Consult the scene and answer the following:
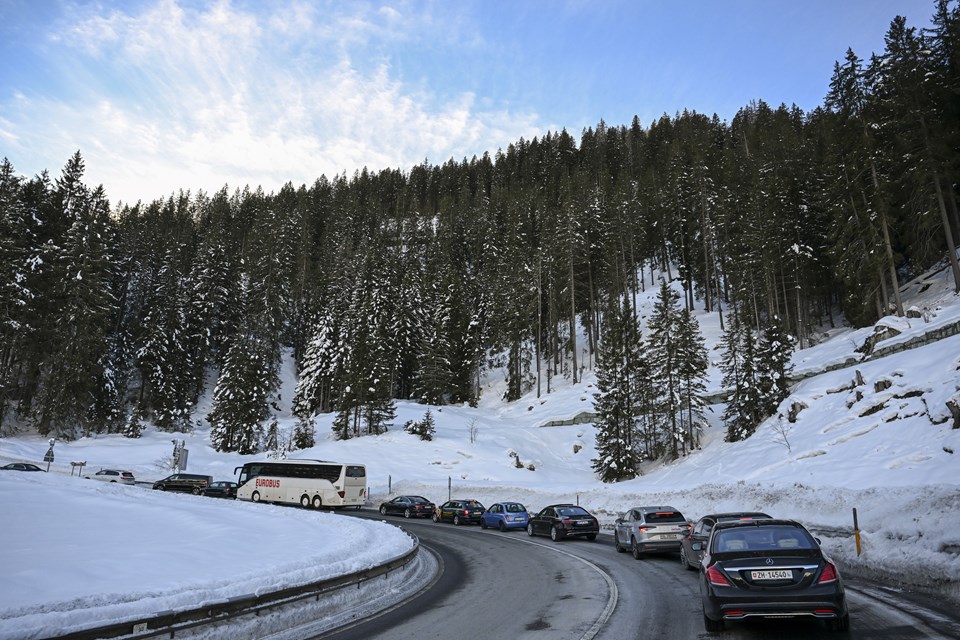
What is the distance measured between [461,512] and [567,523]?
33.5ft

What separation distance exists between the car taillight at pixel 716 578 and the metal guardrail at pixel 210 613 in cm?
640

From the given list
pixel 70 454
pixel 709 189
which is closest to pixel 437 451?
pixel 70 454

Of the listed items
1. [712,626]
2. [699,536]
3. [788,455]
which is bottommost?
[712,626]

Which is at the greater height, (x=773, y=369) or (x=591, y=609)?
(x=773, y=369)

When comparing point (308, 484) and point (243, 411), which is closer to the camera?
point (308, 484)

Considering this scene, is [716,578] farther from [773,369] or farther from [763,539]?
[773,369]

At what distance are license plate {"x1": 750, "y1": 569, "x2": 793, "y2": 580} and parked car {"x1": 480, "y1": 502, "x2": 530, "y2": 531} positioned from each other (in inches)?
798

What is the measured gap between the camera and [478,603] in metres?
10.6

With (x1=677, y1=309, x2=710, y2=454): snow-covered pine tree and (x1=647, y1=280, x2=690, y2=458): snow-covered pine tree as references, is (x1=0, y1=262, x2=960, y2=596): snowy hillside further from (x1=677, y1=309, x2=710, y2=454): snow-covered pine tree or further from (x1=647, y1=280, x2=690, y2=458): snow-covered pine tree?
(x1=647, y1=280, x2=690, y2=458): snow-covered pine tree

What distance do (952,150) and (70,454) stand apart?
76651mm

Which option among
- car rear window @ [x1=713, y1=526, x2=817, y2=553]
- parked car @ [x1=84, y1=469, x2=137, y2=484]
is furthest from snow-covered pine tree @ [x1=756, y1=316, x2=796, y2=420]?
parked car @ [x1=84, y1=469, x2=137, y2=484]

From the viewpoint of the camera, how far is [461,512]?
30828 millimetres

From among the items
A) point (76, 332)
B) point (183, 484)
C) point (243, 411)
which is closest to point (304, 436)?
point (243, 411)

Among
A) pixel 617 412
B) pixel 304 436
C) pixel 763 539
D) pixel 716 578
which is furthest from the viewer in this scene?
pixel 304 436
